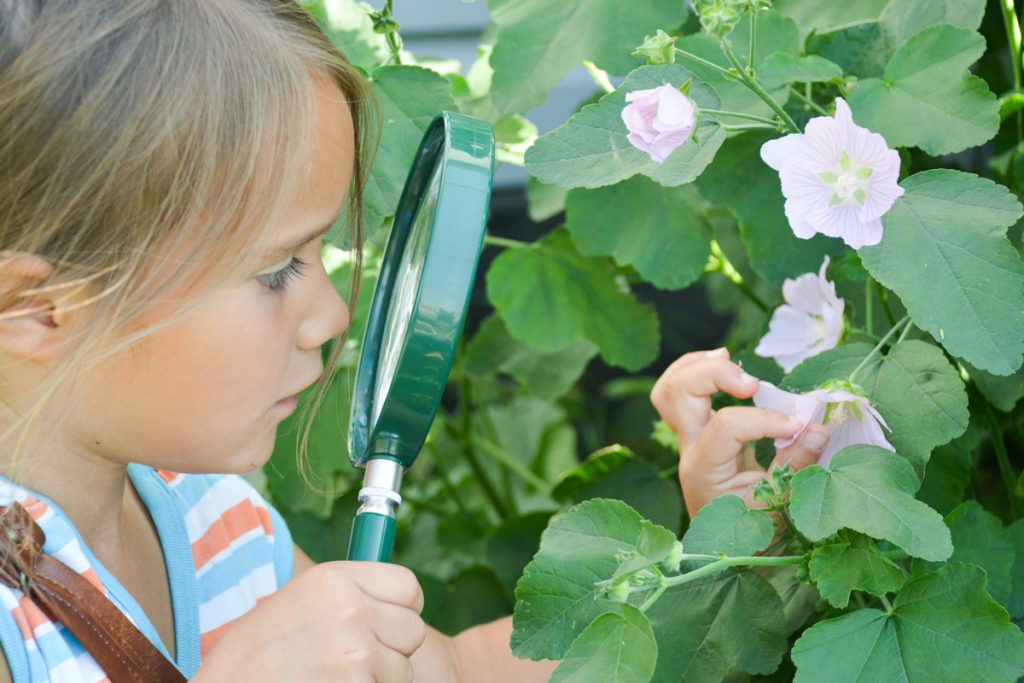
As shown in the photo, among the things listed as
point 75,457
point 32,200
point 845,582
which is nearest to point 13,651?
point 75,457

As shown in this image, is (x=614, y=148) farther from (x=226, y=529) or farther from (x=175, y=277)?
(x=226, y=529)

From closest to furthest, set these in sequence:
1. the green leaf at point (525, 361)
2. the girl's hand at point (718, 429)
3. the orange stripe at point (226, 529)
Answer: the girl's hand at point (718, 429) → the orange stripe at point (226, 529) → the green leaf at point (525, 361)

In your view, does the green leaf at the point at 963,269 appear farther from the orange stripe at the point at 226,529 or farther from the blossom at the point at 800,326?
the orange stripe at the point at 226,529

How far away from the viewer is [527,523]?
1666 mm

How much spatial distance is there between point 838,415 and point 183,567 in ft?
2.07

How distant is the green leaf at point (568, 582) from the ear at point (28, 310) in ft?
1.31

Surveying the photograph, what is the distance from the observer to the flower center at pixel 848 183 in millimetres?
932

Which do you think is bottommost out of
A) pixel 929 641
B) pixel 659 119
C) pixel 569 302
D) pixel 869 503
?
pixel 569 302

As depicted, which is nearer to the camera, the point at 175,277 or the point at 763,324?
the point at 175,277

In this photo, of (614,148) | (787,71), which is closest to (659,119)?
(614,148)

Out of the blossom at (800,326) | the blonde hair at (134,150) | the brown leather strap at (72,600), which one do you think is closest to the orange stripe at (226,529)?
the brown leather strap at (72,600)

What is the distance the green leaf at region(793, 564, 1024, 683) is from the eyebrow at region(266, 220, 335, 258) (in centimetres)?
47

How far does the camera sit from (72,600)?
3.34ft

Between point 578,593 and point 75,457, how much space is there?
1.48 ft
